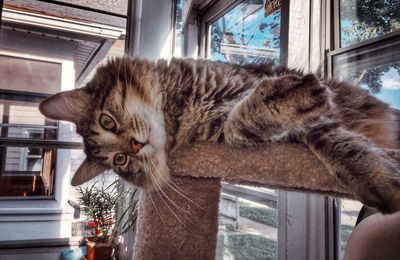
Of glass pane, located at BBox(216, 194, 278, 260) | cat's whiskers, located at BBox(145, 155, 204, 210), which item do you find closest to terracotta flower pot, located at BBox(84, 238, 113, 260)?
glass pane, located at BBox(216, 194, 278, 260)

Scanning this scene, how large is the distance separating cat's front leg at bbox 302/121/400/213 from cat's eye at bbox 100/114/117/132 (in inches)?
20.2

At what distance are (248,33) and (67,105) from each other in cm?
133

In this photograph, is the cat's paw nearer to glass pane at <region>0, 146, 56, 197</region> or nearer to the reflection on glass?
the reflection on glass

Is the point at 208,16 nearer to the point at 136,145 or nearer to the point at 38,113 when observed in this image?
the point at 38,113

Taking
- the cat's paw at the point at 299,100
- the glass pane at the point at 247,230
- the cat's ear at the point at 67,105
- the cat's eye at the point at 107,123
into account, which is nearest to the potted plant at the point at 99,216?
the glass pane at the point at 247,230

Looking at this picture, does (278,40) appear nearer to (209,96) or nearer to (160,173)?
(209,96)

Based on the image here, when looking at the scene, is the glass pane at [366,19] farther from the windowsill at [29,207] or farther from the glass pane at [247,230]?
the windowsill at [29,207]

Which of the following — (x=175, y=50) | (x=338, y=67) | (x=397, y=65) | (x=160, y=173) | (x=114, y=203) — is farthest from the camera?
(x=175, y=50)

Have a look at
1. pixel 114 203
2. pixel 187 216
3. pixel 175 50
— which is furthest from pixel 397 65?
pixel 114 203

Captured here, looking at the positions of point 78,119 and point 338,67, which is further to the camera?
point 338,67

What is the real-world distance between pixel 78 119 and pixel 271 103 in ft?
2.08

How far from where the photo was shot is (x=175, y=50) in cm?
273

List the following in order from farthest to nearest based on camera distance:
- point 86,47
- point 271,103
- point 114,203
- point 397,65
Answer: point 86,47 < point 114,203 < point 397,65 < point 271,103

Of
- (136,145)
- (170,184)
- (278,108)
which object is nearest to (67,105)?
(136,145)
